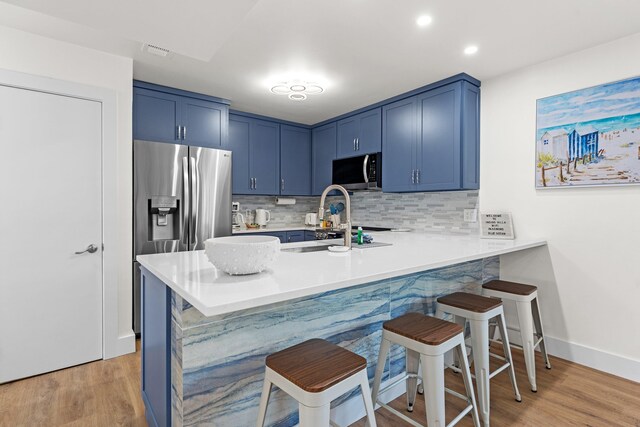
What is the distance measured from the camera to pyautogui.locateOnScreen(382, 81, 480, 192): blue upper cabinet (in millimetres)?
3014

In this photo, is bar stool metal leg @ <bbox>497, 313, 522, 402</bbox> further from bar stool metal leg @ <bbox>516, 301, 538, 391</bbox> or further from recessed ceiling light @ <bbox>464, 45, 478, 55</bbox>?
recessed ceiling light @ <bbox>464, 45, 478, 55</bbox>

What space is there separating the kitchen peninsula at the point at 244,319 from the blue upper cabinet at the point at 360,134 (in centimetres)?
225

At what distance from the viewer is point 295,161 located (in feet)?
15.5

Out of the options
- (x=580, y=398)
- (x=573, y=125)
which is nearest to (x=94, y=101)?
(x=573, y=125)

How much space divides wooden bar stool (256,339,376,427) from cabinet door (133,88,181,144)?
2.79 m

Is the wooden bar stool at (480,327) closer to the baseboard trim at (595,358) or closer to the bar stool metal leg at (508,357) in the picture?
the bar stool metal leg at (508,357)

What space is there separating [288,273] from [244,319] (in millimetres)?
263

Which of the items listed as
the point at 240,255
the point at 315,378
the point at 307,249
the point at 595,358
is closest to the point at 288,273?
the point at 240,255

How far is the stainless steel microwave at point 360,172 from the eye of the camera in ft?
12.6

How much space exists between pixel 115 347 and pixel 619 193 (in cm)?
401

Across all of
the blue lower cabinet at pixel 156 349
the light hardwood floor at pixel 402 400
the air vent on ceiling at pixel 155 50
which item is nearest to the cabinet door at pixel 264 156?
the air vent on ceiling at pixel 155 50

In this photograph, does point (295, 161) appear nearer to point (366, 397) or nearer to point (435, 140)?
point (435, 140)

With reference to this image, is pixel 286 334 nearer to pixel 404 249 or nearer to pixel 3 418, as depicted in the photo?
pixel 404 249

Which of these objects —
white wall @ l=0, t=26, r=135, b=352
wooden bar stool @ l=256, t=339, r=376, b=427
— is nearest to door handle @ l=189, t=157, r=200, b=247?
white wall @ l=0, t=26, r=135, b=352
